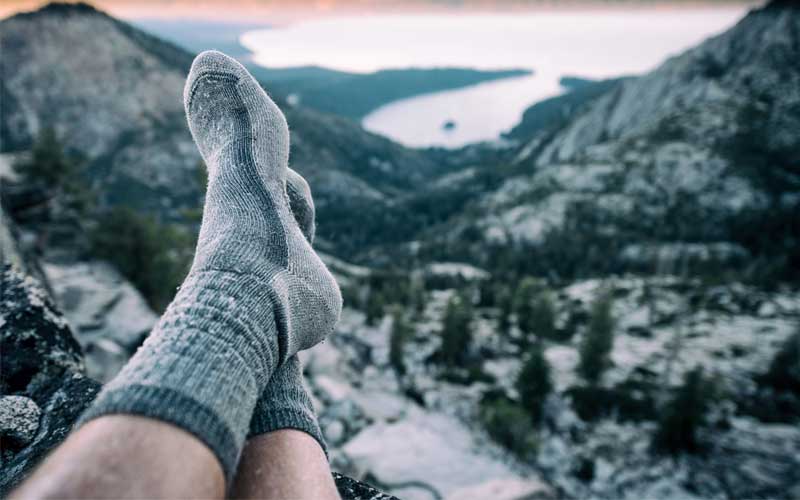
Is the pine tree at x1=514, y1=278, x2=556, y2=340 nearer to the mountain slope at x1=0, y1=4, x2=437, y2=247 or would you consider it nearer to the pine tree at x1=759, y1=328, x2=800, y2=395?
the pine tree at x1=759, y1=328, x2=800, y2=395

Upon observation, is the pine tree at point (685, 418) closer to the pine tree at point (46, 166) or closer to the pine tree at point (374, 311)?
the pine tree at point (374, 311)

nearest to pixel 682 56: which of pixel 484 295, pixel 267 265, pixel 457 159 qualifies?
pixel 457 159

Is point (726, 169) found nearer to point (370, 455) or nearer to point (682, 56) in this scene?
point (682, 56)

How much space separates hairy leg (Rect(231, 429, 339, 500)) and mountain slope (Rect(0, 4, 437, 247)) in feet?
174

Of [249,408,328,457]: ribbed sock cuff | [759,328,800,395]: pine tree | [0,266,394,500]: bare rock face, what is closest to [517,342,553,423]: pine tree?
[759,328,800,395]: pine tree

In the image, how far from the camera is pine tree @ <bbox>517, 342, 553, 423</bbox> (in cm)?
1861

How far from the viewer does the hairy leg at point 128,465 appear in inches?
33.9

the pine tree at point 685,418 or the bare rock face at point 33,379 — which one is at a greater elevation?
the bare rock face at point 33,379

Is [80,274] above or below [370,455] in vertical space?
above

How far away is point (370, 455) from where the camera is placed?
694cm

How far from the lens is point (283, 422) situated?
153 centimetres

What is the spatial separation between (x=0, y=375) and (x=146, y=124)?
7647 centimetres

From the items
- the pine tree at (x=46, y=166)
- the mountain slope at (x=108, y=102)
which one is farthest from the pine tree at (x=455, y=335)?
the mountain slope at (x=108, y=102)

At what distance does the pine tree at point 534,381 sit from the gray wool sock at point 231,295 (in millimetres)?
17888
